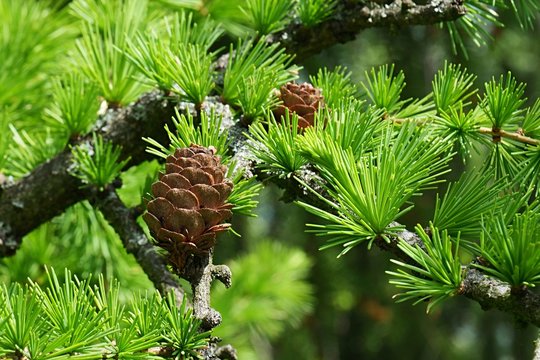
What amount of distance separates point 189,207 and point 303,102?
16cm

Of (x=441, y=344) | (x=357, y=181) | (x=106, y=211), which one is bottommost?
(x=441, y=344)

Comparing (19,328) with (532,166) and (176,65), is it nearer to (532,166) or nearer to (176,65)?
(176,65)

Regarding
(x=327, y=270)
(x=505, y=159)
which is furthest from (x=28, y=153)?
(x=327, y=270)

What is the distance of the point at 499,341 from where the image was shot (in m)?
2.96

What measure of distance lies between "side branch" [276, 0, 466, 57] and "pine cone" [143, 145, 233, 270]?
0.28 metres

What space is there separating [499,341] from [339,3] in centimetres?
252

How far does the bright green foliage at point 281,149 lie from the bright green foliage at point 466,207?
4.5 inches

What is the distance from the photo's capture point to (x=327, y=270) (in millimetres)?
2277

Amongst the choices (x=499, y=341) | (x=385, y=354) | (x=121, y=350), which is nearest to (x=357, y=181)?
(x=121, y=350)

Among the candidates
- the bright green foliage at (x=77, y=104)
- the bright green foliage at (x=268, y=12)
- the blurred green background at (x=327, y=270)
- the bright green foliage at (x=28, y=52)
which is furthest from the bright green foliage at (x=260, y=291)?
the bright green foliage at (x=268, y=12)

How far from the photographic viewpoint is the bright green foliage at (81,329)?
0.46 m

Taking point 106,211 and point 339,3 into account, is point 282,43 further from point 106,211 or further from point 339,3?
point 106,211

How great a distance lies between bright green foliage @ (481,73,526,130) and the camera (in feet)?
1.93

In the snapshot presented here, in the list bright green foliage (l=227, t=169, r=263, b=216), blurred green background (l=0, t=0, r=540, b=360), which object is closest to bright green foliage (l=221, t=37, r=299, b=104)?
bright green foliage (l=227, t=169, r=263, b=216)
